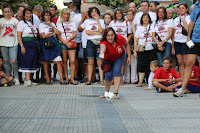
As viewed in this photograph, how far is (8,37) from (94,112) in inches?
201

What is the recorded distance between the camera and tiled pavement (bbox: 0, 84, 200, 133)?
5180 mm

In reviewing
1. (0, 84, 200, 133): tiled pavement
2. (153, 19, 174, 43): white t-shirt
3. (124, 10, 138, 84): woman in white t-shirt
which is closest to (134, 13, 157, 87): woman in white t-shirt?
(153, 19, 174, 43): white t-shirt

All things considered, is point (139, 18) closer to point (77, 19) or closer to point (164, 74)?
point (77, 19)

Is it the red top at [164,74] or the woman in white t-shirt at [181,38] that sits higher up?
the woman in white t-shirt at [181,38]

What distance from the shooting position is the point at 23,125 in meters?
5.33

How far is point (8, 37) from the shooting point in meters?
10.6

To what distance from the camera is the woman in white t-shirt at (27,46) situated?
10484mm

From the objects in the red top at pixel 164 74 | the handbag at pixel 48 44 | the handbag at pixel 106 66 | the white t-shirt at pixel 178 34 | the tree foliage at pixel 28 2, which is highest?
→ the tree foliage at pixel 28 2

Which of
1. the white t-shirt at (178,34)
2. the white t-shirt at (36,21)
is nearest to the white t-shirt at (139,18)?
the white t-shirt at (178,34)

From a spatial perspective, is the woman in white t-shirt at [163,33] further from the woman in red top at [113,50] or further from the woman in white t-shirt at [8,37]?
the woman in white t-shirt at [8,37]

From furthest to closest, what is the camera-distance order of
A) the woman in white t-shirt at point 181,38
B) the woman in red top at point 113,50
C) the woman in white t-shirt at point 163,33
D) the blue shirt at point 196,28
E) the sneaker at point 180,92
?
the woman in white t-shirt at point 163,33 → the woman in white t-shirt at point 181,38 → the sneaker at point 180,92 → the woman in red top at point 113,50 → the blue shirt at point 196,28

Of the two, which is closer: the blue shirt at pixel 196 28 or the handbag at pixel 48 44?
the blue shirt at pixel 196 28

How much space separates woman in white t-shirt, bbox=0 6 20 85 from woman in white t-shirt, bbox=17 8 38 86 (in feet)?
0.64

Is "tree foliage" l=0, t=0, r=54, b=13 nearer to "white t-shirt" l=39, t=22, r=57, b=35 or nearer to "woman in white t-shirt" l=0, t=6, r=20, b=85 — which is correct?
"woman in white t-shirt" l=0, t=6, r=20, b=85
